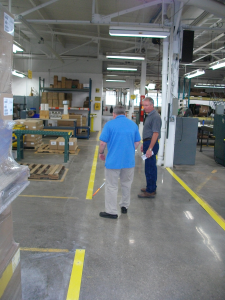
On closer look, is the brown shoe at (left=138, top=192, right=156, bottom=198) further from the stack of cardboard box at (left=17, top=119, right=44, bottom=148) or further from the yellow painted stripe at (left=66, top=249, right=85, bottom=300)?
the stack of cardboard box at (left=17, top=119, right=44, bottom=148)

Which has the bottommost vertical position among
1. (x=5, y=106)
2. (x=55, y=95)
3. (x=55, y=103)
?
(x=5, y=106)

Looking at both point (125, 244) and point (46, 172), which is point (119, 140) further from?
point (46, 172)

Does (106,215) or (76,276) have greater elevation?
(106,215)

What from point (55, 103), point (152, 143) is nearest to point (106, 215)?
point (152, 143)

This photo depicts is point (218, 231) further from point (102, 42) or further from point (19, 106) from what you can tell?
point (19, 106)

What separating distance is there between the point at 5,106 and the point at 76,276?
1933 mm

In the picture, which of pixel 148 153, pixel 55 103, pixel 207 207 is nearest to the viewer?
pixel 148 153

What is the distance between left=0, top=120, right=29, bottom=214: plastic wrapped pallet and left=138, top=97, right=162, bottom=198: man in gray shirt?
122 inches

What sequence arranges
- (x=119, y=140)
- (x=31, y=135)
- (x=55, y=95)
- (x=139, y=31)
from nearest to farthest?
1. (x=119, y=140)
2. (x=139, y=31)
3. (x=31, y=135)
4. (x=55, y=95)

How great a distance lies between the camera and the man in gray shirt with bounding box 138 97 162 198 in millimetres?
4627

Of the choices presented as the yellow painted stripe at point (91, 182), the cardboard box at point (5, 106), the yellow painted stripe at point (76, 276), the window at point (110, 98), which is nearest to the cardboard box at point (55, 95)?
the yellow painted stripe at point (91, 182)

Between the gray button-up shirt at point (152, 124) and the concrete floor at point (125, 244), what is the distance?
1363mm

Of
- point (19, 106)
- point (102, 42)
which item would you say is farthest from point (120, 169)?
point (19, 106)

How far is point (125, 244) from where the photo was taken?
3309 mm
